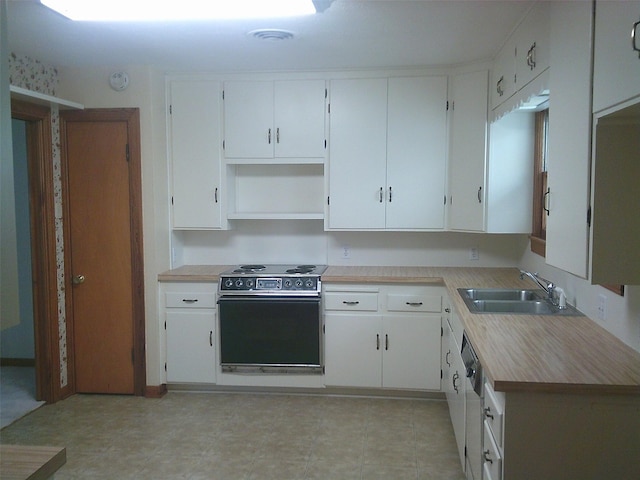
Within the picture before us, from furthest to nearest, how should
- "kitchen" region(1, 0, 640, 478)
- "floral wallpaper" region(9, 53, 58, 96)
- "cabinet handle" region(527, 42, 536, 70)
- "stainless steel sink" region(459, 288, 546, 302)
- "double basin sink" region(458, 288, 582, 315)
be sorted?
"kitchen" region(1, 0, 640, 478)
"floral wallpaper" region(9, 53, 58, 96)
"stainless steel sink" region(459, 288, 546, 302)
"double basin sink" region(458, 288, 582, 315)
"cabinet handle" region(527, 42, 536, 70)

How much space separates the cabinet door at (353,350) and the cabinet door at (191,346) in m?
0.89

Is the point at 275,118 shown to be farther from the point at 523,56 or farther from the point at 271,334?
the point at 523,56

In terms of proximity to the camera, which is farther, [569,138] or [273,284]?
[273,284]

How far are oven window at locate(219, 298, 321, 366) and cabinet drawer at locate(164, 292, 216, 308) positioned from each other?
0.41 feet

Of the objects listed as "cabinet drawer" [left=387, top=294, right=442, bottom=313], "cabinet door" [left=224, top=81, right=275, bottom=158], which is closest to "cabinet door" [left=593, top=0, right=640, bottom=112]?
"cabinet drawer" [left=387, top=294, right=442, bottom=313]

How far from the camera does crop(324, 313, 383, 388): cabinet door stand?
396 centimetres

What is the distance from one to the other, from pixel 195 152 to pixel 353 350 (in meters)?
1.96

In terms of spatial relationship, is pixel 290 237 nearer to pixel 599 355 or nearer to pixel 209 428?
pixel 209 428

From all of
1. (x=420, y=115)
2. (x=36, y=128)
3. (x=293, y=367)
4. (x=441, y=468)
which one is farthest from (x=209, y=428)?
(x=420, y=115)

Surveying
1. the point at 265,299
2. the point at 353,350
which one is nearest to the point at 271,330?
the point at 265,299

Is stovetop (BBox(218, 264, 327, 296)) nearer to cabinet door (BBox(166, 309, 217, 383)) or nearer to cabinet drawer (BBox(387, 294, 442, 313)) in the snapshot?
cabinet door (BBox(166, 309, 217, 383))

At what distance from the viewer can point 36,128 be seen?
12.6ft

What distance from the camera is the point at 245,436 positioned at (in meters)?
3.43

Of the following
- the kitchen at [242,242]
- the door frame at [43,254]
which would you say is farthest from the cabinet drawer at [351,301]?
the door frame at [43,254]
